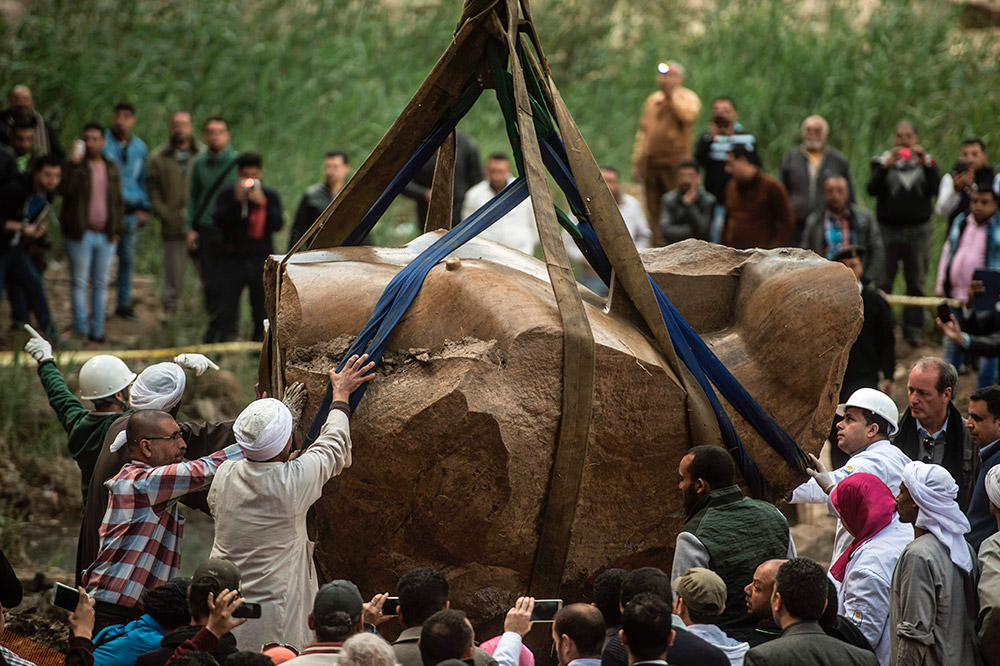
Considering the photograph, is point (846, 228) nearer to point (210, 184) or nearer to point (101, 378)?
point (210, 184)

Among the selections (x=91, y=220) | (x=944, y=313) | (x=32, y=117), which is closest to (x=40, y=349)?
(x=91, y=220)

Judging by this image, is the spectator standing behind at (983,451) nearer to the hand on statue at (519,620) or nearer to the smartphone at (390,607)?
the hand on statue at (519,620)

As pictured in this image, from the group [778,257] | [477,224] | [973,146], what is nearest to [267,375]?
[477,224]

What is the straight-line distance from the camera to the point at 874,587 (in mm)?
3738

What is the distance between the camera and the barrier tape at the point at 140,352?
770 centimetres

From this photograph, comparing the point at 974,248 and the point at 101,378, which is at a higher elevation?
the point at 974,248

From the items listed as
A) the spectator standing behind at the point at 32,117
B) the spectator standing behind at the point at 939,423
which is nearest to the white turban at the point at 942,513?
the spectator standing behind at the point at 939,423

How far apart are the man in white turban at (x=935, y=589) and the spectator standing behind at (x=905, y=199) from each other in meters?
5.70

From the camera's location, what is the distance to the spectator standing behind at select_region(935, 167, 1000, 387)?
7.34 meters

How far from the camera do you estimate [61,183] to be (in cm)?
834

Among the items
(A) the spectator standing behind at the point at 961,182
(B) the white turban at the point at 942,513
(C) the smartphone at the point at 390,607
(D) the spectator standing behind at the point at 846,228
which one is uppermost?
(A) the spectator standing behind at the point at 961,182

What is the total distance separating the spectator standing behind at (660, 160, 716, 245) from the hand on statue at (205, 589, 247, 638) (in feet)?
21.0

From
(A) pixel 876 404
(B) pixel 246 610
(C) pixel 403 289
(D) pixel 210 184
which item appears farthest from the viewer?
(D) pixel 210 184

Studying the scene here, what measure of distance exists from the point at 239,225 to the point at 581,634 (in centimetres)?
568
